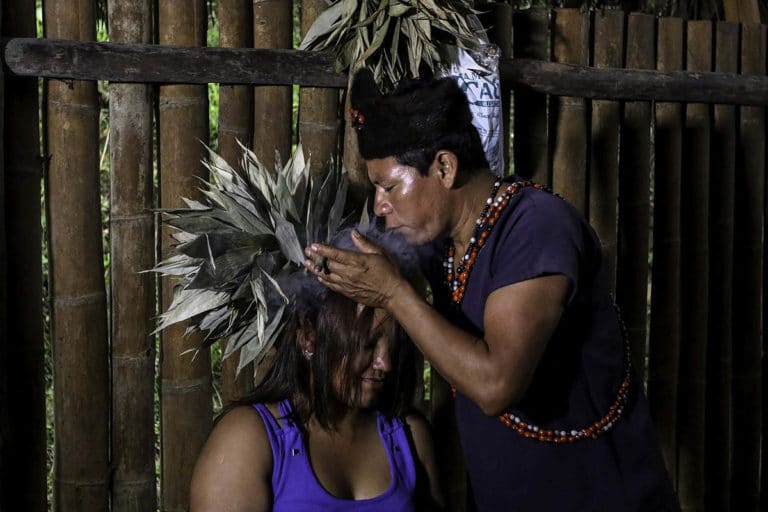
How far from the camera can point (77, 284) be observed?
9.26ft

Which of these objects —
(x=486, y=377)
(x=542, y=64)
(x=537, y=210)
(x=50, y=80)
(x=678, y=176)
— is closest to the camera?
(x=486, y=377)

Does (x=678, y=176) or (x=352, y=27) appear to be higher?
(x=352, y=27)

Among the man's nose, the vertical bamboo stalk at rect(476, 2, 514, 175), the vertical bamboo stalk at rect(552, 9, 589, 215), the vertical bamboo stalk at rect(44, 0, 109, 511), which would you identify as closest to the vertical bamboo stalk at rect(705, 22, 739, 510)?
the vertical bamboo stalk at rect(552, 9, 589, 215)

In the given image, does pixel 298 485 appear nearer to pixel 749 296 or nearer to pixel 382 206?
pixel 382 206

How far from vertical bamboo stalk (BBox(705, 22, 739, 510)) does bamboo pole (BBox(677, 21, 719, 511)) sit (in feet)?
0.29


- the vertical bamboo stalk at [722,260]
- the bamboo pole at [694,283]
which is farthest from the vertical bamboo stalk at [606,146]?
the vertical bamboo stalk at [722,260]

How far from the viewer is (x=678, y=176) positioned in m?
3.66

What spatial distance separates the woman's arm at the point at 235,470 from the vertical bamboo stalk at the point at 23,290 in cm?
81

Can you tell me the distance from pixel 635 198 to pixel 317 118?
1303 millimetres

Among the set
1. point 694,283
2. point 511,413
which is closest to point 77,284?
point 511,413

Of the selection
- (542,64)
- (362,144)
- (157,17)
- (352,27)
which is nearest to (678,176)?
(542,64)

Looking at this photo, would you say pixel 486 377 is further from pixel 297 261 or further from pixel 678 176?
pixel 678 176

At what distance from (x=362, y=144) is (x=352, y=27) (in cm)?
65

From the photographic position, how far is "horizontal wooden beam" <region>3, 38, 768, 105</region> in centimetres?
265
